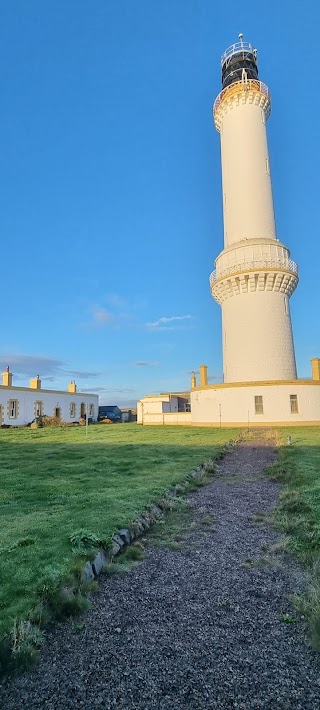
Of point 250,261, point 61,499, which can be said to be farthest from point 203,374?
point 61,499

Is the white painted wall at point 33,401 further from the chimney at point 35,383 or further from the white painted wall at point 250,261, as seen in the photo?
the white painted wall at point 250,261

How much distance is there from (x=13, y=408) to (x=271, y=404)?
2192 cm

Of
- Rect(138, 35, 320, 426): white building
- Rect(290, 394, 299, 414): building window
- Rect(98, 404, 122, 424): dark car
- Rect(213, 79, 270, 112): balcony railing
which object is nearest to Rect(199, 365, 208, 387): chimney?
Rect(138, 35, 320, 426): white building

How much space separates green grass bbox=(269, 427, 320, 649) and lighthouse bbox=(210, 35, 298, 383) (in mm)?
16549

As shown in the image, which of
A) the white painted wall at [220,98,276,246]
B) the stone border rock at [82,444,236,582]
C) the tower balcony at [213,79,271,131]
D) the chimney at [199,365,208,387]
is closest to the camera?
the stone border rock at [82,444,236,582]

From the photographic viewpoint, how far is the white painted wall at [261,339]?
91.6ft

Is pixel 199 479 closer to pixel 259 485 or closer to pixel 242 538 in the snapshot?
pixel 259 485

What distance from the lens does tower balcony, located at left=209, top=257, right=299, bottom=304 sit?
27797 millimetres

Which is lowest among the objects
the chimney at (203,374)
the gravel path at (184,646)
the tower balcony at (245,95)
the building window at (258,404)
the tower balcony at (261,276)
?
the gravel path at (184,646)

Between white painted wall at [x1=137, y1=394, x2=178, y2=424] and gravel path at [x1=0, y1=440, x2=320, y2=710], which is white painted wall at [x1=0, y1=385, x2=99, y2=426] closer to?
white painted wall at [x1=137, y1=394, x2=178, y2=424]

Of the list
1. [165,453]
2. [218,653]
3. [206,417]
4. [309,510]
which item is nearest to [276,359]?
[206,417]

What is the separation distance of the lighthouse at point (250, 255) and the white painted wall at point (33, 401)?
18108mm

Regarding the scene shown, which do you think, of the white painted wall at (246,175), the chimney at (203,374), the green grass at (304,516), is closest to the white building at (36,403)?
the chimney at (203,374)

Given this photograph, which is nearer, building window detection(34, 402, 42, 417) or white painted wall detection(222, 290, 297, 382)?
white painted wall detection(222, 290, 297, 382)
